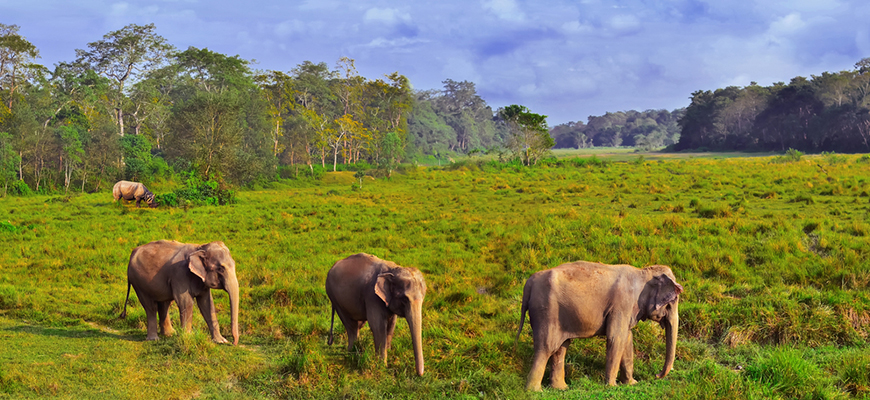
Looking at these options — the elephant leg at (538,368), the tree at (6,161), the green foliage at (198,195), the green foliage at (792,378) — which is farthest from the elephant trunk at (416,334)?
the tree at (6,161)

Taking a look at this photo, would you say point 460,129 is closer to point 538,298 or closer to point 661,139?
point 661,139

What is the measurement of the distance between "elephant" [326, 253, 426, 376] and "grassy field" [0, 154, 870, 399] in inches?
13.8

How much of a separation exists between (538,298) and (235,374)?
3847 millimetres

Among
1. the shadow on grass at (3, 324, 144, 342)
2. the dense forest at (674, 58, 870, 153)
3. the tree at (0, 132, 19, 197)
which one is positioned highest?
the dense forest at (674, 58, 870, 153)

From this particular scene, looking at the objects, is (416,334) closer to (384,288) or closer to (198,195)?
(384,288)

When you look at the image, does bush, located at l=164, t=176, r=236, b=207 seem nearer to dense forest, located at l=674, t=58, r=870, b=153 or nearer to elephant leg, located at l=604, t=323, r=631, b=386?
elephant leg, located at l=604, t=323, r=631, b=386

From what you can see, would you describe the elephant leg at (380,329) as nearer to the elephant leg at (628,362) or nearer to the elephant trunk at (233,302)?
the elephant trunk at (233,302)

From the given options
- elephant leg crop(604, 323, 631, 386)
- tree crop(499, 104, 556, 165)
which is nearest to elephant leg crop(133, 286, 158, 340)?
elephant leg crop(604, 323, 631, 386)

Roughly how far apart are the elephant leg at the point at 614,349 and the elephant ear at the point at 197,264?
5.52 metres

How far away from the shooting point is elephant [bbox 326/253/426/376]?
253 inches

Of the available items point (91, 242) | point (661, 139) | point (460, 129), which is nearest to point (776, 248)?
point (91, 242)

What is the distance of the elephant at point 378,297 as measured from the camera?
643 cm

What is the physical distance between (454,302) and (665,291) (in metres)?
4.70

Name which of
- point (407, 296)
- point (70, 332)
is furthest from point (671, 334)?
point (70, 332)
